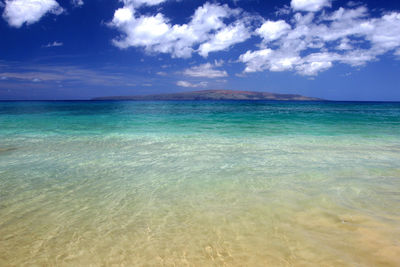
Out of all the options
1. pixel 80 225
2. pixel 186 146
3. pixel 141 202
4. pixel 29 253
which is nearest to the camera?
pixel 29 253

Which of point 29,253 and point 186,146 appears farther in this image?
point 186,146

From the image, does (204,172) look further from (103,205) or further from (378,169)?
(378,169)

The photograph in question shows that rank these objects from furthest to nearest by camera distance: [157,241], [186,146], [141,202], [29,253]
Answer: [186,146], [141,202], [157,241], [29,253]

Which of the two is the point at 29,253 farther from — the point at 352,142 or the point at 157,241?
the point at 352,142

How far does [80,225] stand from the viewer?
3.96 metres

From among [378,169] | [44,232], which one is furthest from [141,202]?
[378,169]

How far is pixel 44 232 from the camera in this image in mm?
3762

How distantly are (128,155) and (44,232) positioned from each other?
203 inches

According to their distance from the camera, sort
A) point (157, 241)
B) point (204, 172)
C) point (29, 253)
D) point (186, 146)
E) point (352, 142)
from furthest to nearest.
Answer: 1. point (352, 142)
2. point (186, 146)
3. point (204, 172)
4. point (157, 241)
5. point (29, 253)

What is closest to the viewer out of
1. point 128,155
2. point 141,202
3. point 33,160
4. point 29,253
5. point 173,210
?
point 29,253

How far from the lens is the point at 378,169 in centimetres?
686

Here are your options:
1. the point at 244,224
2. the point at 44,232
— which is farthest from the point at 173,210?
the point at 44,232

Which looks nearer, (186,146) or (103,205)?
(103,205)

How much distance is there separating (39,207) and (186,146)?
642cm
